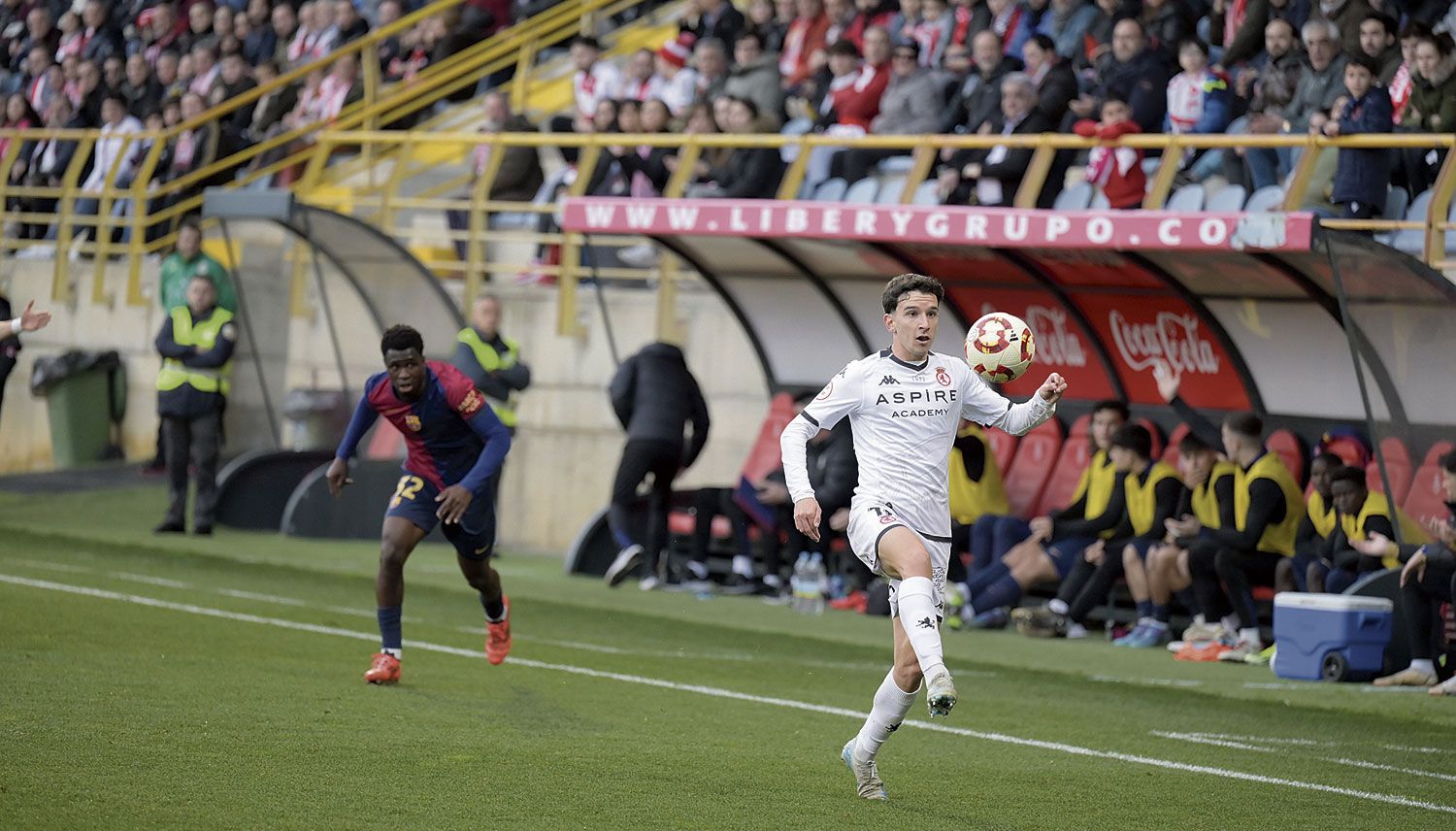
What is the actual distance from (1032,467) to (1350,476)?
3320 mm

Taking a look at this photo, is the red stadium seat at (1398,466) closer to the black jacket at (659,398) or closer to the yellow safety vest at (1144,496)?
the yellow safety vest at (1144,496)

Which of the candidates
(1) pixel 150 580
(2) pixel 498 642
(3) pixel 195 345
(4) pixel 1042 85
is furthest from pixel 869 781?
(3) pixel 195 345

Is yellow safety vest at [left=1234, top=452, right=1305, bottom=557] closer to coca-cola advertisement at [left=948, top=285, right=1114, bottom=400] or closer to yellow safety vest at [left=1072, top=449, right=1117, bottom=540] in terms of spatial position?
yellow safety vest at [left=1072, top=449, right=1117, bottom=540]

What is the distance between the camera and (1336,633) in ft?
35.5

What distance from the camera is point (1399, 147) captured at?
12.8 m

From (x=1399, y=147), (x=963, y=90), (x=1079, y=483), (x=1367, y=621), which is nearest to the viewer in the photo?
(x=1367, y=621)

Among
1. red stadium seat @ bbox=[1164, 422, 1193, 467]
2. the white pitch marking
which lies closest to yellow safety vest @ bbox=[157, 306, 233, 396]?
the white pitch marking

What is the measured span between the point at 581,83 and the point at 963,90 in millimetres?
4883

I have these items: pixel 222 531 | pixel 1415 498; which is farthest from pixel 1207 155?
pixel 222 531

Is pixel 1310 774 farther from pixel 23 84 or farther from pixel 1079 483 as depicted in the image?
pixel 23 84

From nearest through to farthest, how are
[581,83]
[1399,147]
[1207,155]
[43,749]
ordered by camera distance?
[43,749], [1399,147], [1207,155], [581,83]

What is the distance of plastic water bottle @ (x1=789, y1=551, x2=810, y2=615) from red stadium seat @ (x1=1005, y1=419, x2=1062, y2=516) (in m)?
1.55

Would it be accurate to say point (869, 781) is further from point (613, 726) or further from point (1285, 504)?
point (1285, 504)

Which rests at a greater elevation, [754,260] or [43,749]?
[754,260]
